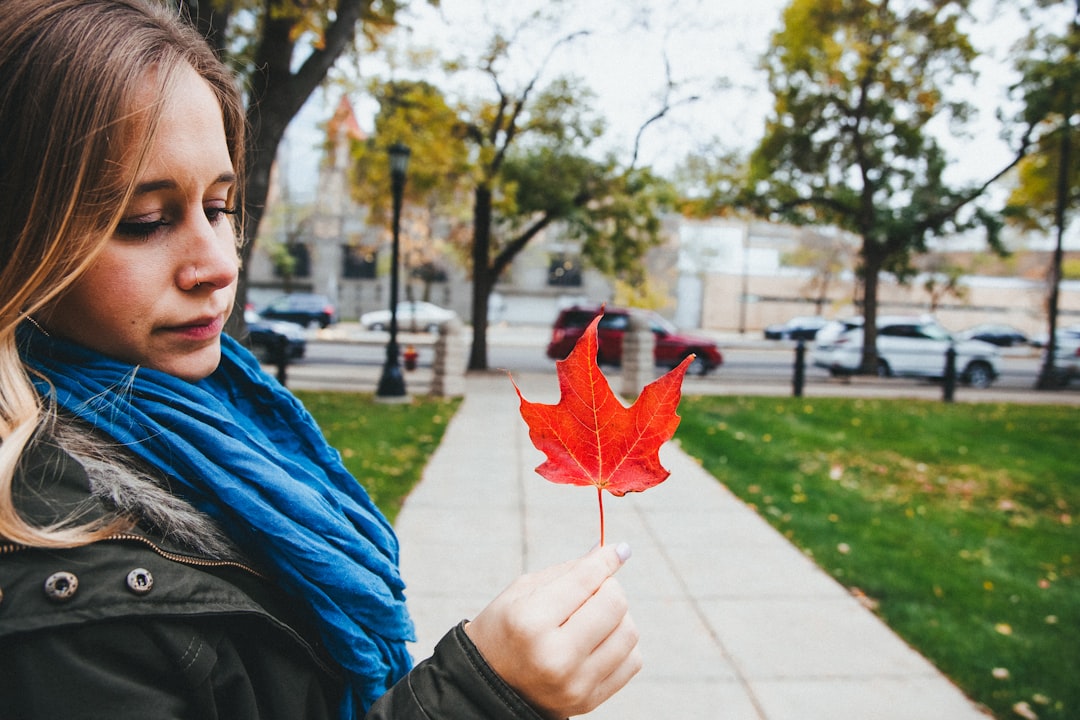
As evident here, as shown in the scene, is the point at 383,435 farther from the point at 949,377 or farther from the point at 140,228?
the point at 949,377

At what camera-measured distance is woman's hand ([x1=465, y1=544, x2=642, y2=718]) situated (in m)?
0.84

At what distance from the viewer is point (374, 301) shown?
40.9 meters

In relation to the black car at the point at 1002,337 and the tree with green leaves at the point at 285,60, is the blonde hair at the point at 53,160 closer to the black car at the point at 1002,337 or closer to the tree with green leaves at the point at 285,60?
the tree with green leaves at the point at 285,60

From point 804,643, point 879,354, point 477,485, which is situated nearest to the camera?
point 804,643

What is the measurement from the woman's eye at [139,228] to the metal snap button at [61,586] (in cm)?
42

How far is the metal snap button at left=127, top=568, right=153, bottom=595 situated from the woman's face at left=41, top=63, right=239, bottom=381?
1.02 ft

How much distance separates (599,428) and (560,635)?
0.29 m

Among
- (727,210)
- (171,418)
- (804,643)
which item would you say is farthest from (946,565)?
(727,210)

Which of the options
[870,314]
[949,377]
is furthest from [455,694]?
[870,314]

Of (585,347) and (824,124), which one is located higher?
(824,124)

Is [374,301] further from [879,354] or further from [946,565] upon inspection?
[946,565]

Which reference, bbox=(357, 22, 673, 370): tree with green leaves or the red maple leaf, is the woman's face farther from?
bbox=(357, 22, 673, 370): tree with green leaves

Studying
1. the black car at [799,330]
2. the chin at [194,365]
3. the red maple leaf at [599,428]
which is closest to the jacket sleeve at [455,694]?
the red maple leaf at [599,428]

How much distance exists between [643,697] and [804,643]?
40.4 inches
